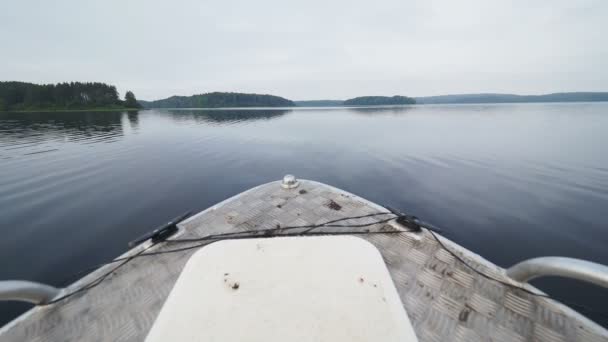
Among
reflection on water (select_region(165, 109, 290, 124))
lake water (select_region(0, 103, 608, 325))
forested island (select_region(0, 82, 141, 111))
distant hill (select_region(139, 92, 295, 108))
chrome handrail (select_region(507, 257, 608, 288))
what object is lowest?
lake water (select_region(0, 103, 608, 325))

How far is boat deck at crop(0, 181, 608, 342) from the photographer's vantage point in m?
2.05

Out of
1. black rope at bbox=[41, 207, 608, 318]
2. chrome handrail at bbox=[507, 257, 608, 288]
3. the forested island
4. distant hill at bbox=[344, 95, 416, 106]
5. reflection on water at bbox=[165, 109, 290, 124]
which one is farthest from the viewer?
distant hill at bbox=[344, 95, 416, 106]

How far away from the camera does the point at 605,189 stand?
7625 mm

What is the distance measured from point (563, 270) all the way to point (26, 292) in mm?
5322

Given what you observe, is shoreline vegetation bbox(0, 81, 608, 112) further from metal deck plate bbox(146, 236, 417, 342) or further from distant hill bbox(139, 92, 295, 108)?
metal deck plate bbox(146, 236, 417, 342)

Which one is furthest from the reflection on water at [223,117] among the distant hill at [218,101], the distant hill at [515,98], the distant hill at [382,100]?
the distant hill at [515,98]

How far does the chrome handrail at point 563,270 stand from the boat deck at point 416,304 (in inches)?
8.2

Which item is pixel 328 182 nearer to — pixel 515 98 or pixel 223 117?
pixel 223 117

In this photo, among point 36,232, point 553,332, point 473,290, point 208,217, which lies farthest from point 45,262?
point 553,332

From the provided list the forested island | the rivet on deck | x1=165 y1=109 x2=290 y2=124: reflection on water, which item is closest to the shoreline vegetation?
the forested island

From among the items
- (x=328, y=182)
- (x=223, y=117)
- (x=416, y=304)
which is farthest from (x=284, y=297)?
(x=223, y=117)

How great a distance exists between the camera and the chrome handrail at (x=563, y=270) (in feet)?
5.79

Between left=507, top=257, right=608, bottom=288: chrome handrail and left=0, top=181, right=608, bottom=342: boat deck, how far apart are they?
0.21 m

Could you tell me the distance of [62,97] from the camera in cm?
7444
